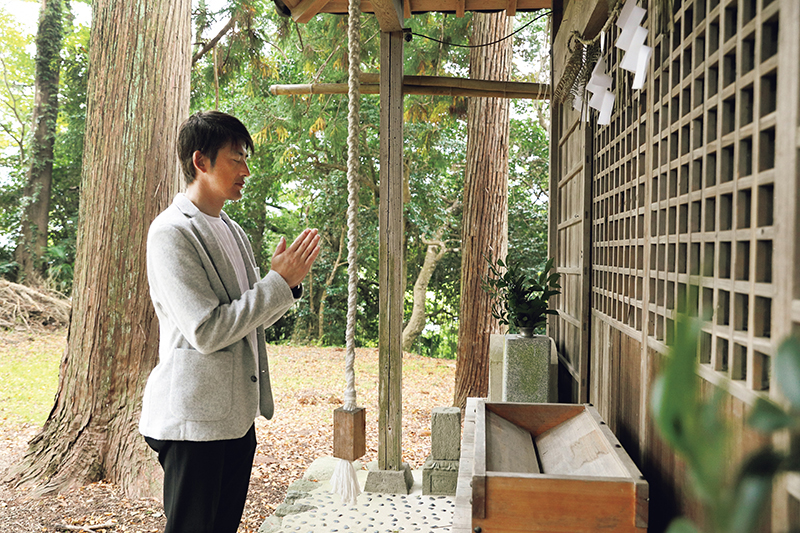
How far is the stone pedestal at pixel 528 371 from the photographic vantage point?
7.81ft

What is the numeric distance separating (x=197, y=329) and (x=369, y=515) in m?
1.92

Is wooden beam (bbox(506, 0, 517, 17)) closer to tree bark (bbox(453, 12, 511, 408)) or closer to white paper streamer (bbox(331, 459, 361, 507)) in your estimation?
tree bark (bbox(453, 12, 511, 408))

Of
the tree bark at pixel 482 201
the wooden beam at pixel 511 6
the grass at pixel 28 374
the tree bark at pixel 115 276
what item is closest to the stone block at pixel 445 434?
the tree bark at pixel 115 276

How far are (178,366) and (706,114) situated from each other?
129 cm

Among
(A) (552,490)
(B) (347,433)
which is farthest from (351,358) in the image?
(A) (552,490)

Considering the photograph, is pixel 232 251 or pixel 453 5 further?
pixel 453 5

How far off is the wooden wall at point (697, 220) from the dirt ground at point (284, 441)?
2406 millimetres

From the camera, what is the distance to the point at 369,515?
9.73 ft

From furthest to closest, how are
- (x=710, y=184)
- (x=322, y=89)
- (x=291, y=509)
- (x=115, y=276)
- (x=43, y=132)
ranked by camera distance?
(x=43, y=132), (x=322, y=89), (x=115, y=276), (x=291, y=509), (x=710, y=184)

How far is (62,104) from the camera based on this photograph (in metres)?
9.71

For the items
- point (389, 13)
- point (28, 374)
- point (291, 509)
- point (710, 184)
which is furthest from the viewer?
point (28, 374)

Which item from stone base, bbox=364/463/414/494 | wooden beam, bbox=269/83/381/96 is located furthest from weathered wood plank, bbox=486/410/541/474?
wooden beam, bbox=269/83/381/96

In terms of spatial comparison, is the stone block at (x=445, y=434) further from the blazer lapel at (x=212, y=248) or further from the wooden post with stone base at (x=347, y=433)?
the blazer lapel at (x=212, y=248)

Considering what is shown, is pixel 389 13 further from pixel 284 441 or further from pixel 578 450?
pixel 284 441
